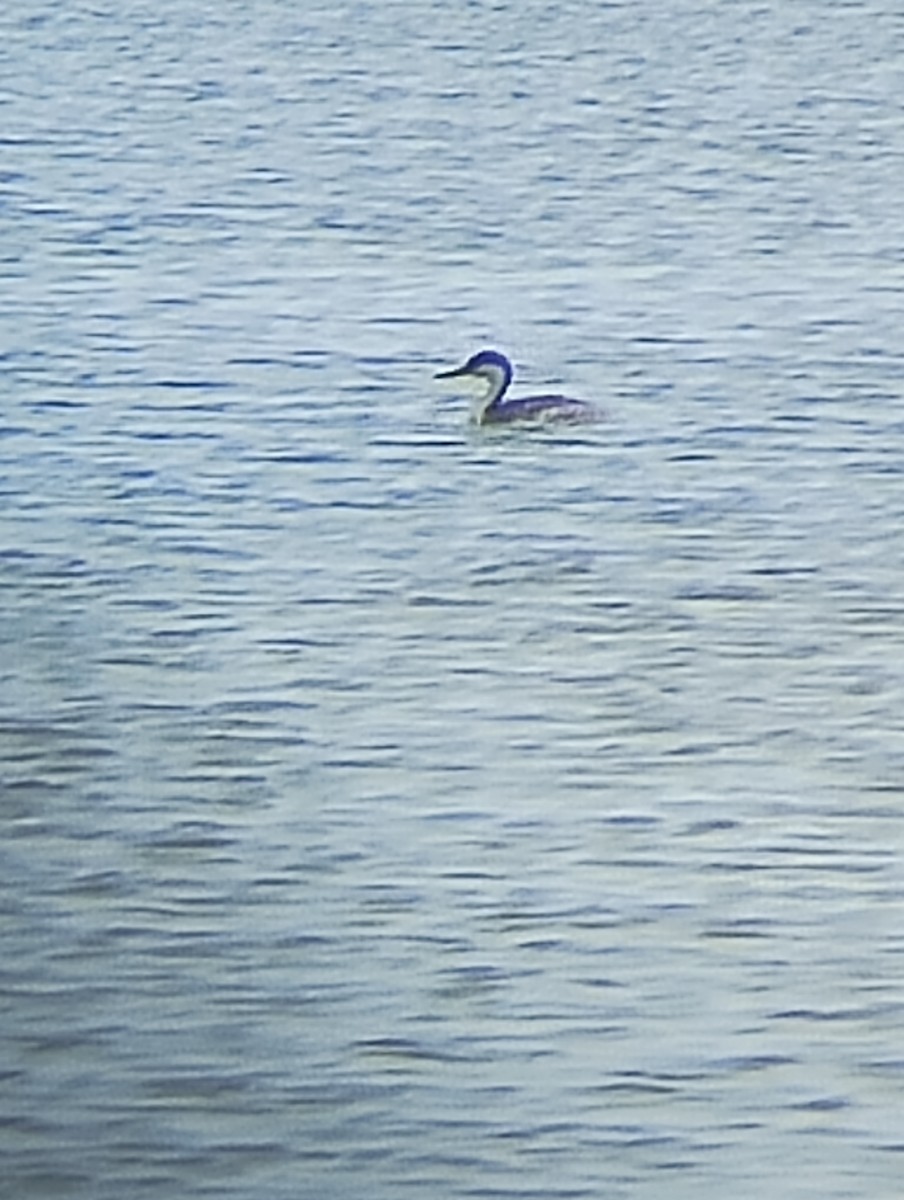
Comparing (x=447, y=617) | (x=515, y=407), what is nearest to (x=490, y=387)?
(x=515, y=407)

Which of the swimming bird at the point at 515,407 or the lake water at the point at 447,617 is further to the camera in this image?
the swimming bird at the point at 515,407

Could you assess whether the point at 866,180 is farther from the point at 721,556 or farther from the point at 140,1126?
the point at 140,1126

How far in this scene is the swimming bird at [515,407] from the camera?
120 cm

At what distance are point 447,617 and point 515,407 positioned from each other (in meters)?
0.18

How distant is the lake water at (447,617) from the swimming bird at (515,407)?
0.04 ft

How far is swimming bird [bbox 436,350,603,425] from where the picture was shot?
1.20 m

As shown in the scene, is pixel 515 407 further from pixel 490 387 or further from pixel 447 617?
pixel 447 617

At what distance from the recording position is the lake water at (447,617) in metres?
0.82

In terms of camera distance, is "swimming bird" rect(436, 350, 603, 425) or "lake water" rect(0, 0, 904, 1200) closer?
"lake water" rect(0, 0, 904, 1200)

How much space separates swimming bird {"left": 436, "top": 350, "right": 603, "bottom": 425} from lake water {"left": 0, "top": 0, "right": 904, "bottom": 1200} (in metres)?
0.01

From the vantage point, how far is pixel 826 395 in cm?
122

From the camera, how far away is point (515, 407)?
1201 mm

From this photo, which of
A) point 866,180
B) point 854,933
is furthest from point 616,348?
point 854,933

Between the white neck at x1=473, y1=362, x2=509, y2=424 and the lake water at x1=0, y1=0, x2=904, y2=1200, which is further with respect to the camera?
the white neck at x1=473, y1=362, x2=509, y2=424
